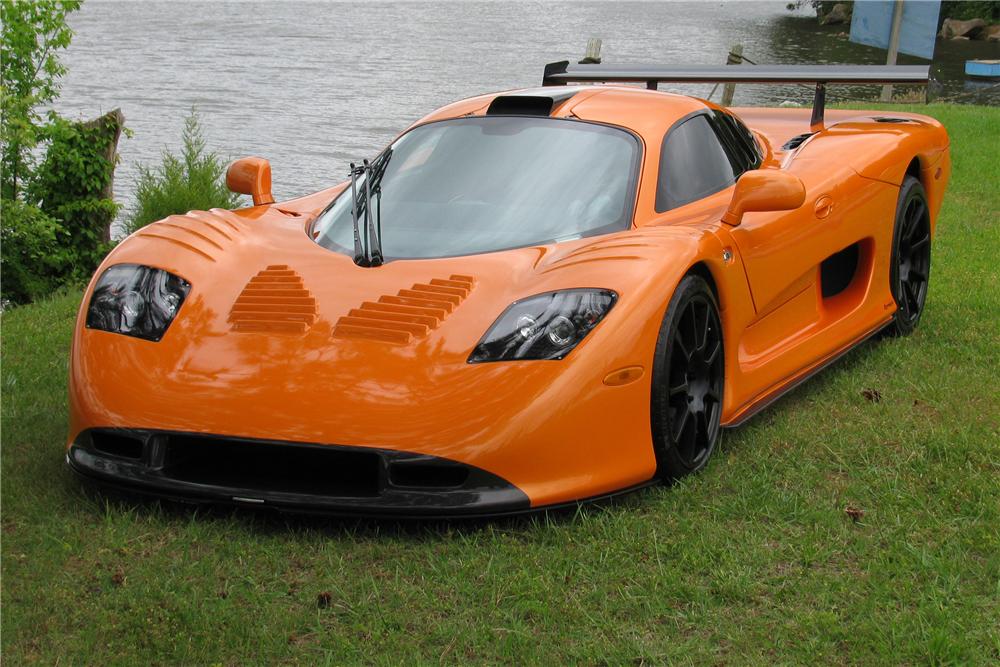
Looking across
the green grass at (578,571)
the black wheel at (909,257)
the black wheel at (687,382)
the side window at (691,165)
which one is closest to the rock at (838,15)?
the black wheel at (909,257)

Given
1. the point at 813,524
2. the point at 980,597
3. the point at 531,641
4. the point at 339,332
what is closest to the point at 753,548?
the point at 813,524

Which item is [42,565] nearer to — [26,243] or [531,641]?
[531,641]

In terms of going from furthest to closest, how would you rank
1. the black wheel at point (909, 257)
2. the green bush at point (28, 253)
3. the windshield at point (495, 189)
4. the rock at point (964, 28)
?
the rock at point (964, 28), the green bush at point (28, 253), the black wheel at point (909, 257), the windshield at point (495, 189)

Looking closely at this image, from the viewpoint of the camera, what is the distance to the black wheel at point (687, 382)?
12.9ft

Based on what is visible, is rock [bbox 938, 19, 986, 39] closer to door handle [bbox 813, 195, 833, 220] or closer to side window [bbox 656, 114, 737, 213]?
door handle [bbox 813, 195, 833, 220]

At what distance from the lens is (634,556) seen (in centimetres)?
355

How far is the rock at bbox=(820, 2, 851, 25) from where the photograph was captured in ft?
162

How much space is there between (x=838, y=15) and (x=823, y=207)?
47.6 m

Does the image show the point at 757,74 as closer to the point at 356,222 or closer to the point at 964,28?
the point at 356,222

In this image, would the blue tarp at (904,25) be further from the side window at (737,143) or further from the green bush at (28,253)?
the green bush at (28,253)

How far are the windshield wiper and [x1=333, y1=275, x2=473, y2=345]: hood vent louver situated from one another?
1.07 ft

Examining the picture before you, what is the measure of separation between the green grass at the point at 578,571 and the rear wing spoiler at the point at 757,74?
2227mm

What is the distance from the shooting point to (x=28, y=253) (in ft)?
27.8

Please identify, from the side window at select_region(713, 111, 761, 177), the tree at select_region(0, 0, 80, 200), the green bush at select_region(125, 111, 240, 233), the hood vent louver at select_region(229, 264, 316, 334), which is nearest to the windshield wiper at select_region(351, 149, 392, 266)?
the hood vent louver at select_region(229, 264, 316, 334)
